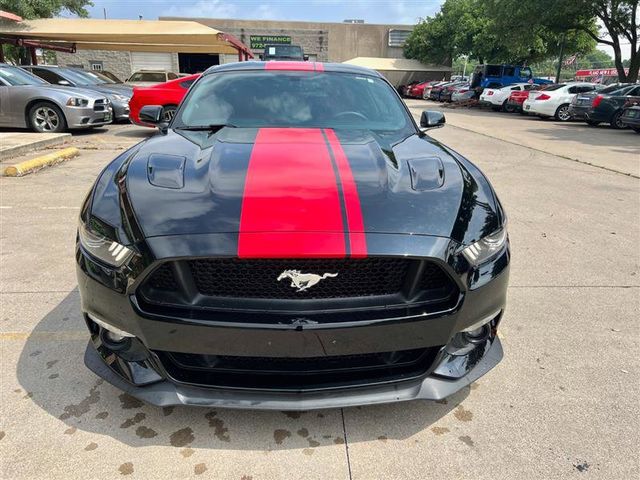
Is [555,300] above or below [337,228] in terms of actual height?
below

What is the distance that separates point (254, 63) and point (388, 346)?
270 cm

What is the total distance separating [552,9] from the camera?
870 inches

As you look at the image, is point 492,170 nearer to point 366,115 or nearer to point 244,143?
point 366,115

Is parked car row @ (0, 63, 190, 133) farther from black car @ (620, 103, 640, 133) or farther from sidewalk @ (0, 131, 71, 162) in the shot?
black car @ (620, 103, 640, 133)

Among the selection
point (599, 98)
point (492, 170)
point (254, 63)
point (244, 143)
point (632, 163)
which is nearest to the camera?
point (244, 143)

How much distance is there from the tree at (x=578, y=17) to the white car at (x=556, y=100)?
463cm

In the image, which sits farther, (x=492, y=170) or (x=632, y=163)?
(x=632, y=163)

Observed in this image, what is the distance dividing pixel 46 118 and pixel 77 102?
0.72m

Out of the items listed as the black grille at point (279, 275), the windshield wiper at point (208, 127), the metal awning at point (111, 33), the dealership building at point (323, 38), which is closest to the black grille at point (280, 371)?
the black grille at point (279, 275)

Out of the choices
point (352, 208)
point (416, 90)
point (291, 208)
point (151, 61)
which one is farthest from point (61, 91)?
point (416, 90)

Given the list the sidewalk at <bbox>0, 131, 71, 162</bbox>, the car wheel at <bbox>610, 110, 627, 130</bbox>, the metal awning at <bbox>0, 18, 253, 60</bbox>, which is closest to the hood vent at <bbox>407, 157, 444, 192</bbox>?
the sidewalk at <bbox>0, 131, 71, 162</bbox>

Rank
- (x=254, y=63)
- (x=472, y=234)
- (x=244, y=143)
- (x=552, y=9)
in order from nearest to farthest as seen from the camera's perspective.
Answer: (x=472, y=234)
(x=244, y=143)
(x=254, y=63)
(x=552, y=9)

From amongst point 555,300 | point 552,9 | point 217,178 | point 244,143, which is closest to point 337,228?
point 217,178

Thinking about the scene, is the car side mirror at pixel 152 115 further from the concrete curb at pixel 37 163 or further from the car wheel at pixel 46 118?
the car wheel at pixel 46 118
